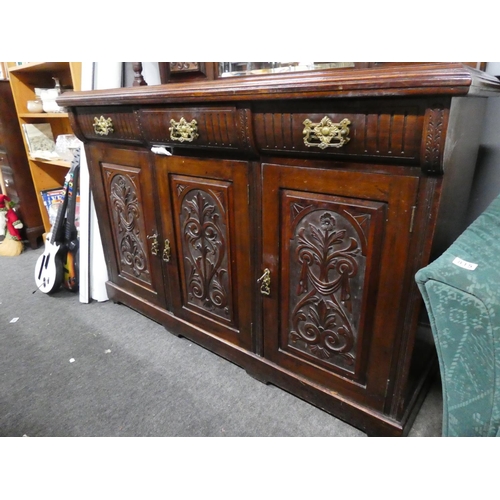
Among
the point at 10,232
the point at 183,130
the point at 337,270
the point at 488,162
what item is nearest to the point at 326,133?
the point at 337,270

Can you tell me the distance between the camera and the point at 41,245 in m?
2.63

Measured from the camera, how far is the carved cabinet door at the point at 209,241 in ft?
3.55

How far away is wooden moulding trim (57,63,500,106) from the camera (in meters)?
0.62

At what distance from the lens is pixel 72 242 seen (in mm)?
1833

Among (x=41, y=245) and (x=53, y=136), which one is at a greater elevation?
(x=53, y=136)

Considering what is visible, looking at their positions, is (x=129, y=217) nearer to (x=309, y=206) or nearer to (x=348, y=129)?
(x=309, y=206)

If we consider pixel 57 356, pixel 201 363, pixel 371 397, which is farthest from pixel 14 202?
pixel 371 397

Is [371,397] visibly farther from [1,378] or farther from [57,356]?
[1,378]

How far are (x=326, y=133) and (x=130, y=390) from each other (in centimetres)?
108

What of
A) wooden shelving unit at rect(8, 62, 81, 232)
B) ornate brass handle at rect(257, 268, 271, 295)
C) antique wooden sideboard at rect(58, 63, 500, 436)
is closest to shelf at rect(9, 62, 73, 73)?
wooden shelving unit at rect(8, 62, 81, 232)

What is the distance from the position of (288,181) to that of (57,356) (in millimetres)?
1203

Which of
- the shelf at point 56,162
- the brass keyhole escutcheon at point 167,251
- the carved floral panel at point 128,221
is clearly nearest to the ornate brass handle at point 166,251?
the brass keyhole escutcheon at point 167,251

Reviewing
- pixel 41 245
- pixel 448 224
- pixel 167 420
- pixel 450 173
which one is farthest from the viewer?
pixel 41 245

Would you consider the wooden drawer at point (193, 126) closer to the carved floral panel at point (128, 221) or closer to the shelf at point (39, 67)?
the carved floral panel at point (128, 221)
